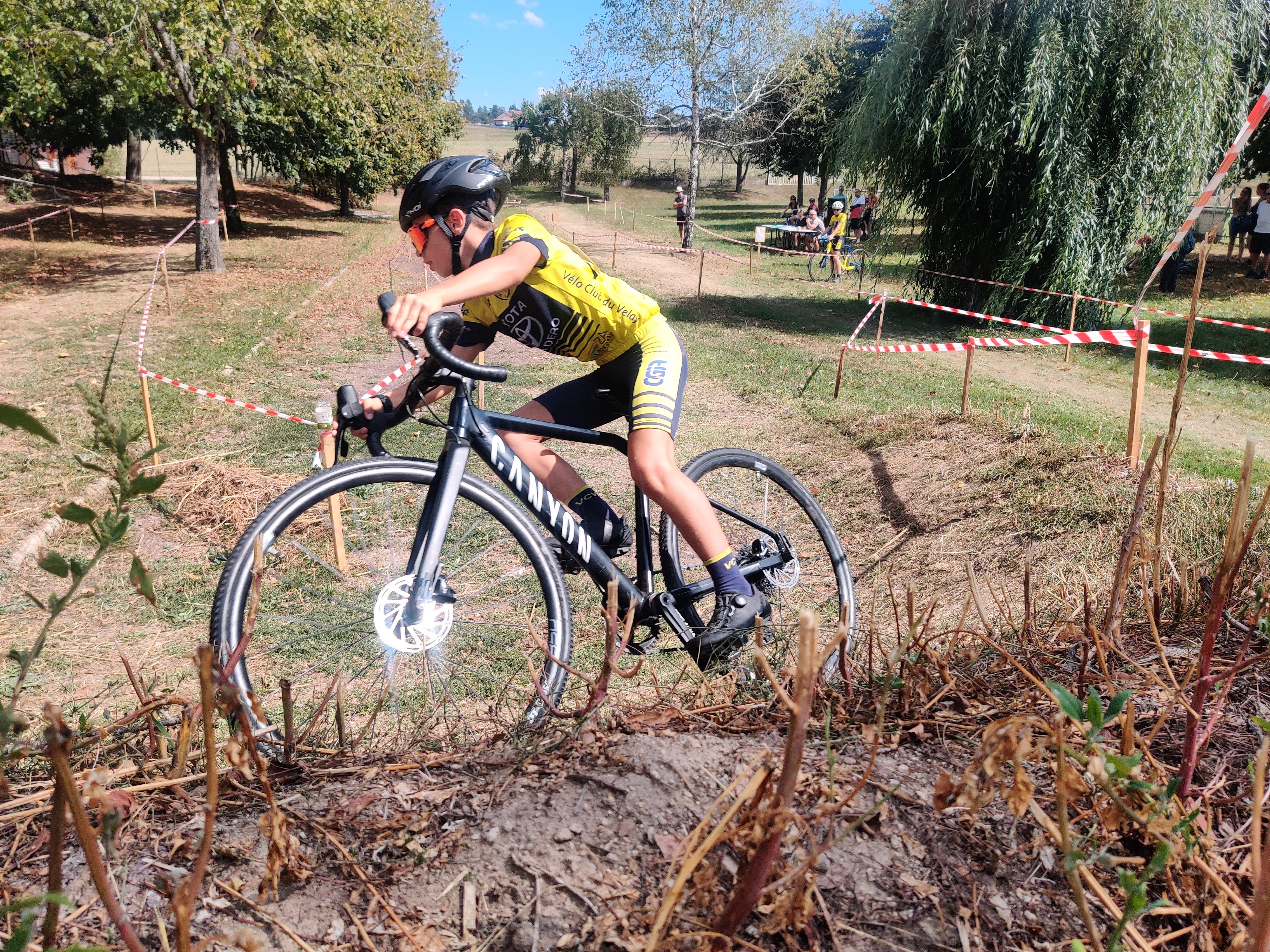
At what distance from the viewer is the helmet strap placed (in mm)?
3217

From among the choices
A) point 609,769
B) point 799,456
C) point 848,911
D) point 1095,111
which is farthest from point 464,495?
point 1095,111

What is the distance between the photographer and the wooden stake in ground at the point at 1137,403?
5918mm

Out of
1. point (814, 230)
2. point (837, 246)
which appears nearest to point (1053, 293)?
point (837, 246)

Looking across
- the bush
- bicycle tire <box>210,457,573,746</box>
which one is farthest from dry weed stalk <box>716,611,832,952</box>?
the bush

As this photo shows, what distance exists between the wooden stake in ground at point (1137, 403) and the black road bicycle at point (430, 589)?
151 inches

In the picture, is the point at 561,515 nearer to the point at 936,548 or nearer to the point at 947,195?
the point at 936,548

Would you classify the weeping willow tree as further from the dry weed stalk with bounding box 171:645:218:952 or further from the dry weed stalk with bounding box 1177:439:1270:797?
the dry weed stalk with bounding box 171:645:218:952

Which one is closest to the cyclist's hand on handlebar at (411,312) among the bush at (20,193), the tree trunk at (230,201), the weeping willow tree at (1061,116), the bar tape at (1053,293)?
the bar tape at (1053,293)

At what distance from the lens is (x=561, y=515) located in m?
3.16

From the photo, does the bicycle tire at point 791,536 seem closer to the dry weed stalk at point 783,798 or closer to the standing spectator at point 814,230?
the dry weed stalk at point 783,798

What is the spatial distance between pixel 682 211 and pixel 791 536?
33134 mm

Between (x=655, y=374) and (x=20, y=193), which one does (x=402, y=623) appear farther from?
(x=20, y=193)

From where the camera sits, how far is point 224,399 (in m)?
6.03

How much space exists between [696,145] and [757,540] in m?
30.2
